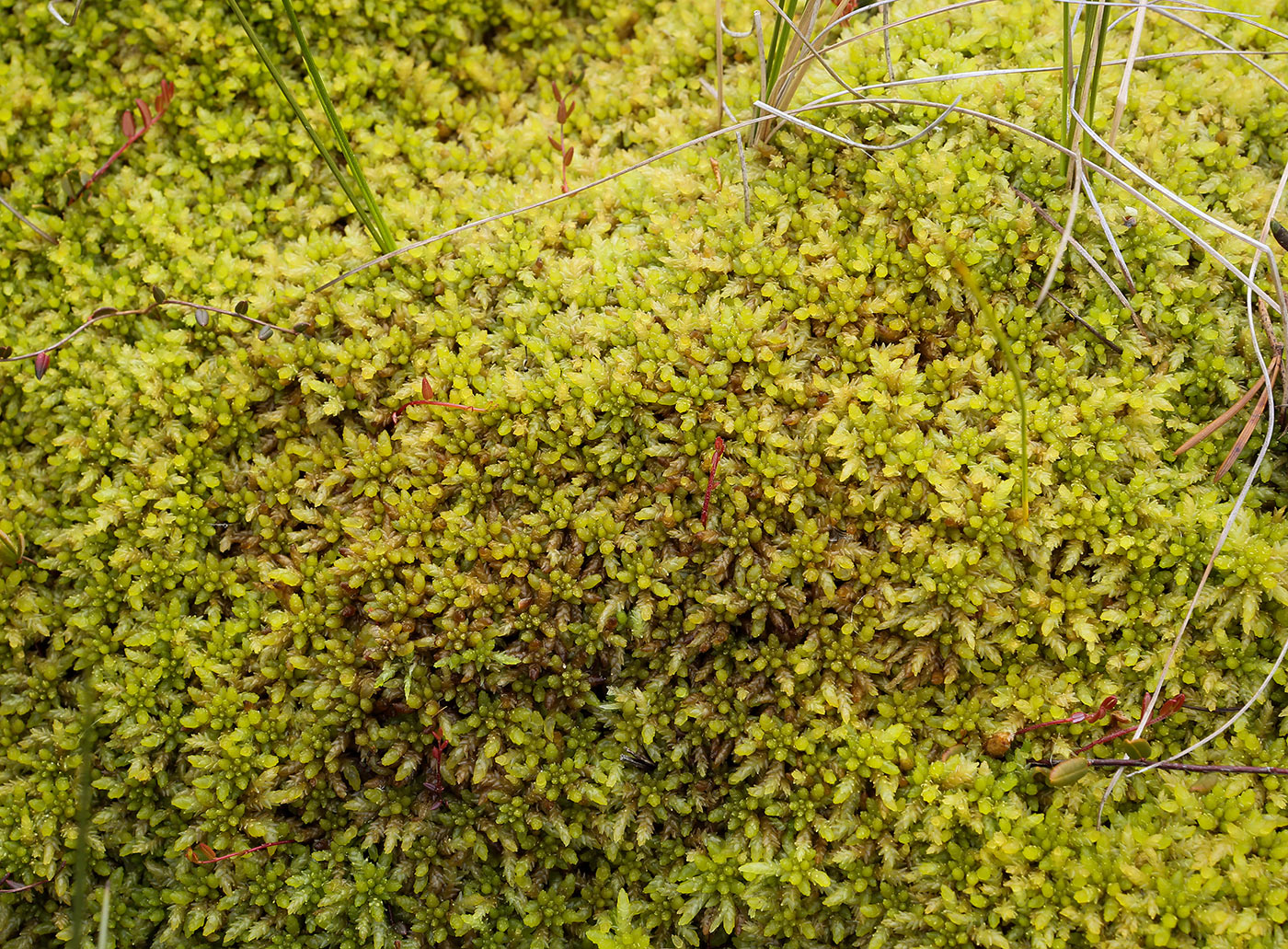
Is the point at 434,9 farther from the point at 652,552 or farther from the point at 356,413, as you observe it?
the point at 652,552

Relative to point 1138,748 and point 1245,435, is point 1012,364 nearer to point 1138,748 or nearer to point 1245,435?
point 1245,435

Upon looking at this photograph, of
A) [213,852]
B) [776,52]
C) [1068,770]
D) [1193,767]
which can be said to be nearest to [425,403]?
[213,852]

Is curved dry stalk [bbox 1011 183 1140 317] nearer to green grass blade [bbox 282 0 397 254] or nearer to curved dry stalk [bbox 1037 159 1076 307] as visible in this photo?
curved dry stalk [bbox 1037 159 1076 307]

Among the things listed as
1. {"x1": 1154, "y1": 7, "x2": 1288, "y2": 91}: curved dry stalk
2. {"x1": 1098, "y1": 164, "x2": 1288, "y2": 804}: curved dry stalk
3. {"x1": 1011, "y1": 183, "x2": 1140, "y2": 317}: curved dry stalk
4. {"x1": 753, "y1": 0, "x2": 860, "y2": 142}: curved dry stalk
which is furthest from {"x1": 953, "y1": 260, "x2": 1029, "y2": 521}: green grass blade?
{"x1": 1154, "y1": 7, "x2": 1288, "y2": 91}: curved dry stalk

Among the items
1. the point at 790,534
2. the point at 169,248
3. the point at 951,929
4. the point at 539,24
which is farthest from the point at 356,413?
the point at 951,929

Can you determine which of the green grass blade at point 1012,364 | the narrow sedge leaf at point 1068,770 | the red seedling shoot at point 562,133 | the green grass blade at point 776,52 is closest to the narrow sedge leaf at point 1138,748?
the narrow sedge leaf at point 1068,770
